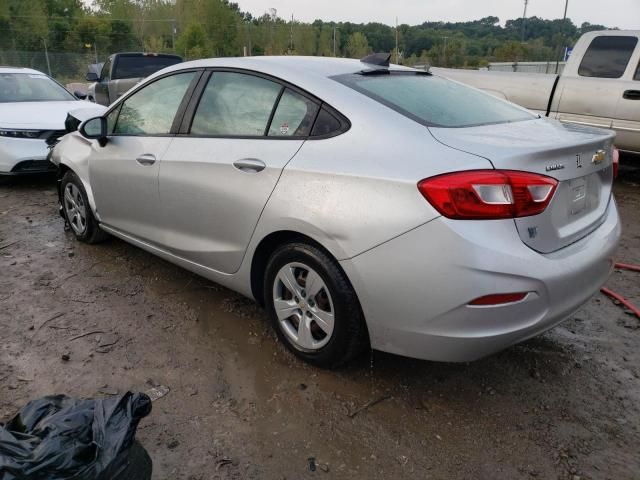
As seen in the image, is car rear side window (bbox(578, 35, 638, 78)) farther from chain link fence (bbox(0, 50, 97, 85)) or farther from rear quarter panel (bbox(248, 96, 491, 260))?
chain link fence (bbox(0, 50, 97, 85))

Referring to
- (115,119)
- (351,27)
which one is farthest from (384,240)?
(351,27)

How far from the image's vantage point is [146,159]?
141 inches

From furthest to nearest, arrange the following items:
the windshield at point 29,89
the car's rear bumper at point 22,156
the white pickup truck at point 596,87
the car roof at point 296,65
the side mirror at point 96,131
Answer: the windshield at point 29,89 < the white pickup truck at point 596,87 < the car's rear bumper at point 22,156 < the side mirror at point 96,131 < the car roof at point 296,65

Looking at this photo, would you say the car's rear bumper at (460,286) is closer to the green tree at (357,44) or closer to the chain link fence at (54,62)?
the chain link fence at (54,62)

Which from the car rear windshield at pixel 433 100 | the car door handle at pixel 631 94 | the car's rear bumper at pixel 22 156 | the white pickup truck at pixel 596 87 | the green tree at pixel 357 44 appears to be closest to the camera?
the car rear windshield at pixel 433 100

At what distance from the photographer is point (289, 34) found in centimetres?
4144

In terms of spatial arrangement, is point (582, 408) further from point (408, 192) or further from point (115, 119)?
point (115, 119)

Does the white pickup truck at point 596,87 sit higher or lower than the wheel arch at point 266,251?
higher

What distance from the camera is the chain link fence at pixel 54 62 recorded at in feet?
80.7

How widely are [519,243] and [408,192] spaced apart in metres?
0.51

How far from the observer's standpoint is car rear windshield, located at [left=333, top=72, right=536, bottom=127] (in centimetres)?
269

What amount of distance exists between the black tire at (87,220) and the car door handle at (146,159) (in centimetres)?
108

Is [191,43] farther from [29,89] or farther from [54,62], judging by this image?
[29,89]

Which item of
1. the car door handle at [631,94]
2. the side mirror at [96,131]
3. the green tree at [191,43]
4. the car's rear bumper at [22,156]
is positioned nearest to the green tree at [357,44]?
the green tree at [191,43]
